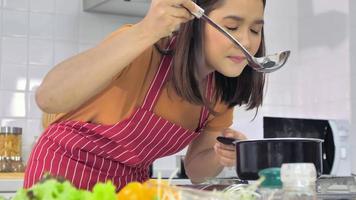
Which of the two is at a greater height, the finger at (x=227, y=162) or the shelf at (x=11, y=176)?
the finger at (x=227, y=162)

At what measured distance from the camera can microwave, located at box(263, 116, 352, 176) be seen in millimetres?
2639

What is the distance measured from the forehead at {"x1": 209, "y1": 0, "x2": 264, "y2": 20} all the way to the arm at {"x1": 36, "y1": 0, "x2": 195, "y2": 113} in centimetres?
15

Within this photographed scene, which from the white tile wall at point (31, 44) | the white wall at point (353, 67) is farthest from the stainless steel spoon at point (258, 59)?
the white wall at point (353, 67)

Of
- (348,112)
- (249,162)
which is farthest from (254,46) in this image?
(348,112)

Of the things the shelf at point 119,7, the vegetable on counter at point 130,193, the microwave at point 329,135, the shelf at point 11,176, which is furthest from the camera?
the microwave at point 329,135

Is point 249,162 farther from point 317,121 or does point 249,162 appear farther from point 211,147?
point 317,121

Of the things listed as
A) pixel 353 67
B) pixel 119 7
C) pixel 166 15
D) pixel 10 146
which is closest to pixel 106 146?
pixel 166 15

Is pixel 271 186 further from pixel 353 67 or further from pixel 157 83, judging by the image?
pixel 353 67

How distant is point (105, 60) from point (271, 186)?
0.47 metres

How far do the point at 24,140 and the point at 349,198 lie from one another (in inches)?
64.6

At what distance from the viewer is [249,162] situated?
971mm

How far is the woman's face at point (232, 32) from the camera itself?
115 cm

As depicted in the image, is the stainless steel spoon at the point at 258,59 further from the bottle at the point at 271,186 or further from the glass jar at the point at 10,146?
the glass jar at the point at 10,146

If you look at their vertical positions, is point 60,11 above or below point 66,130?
above
